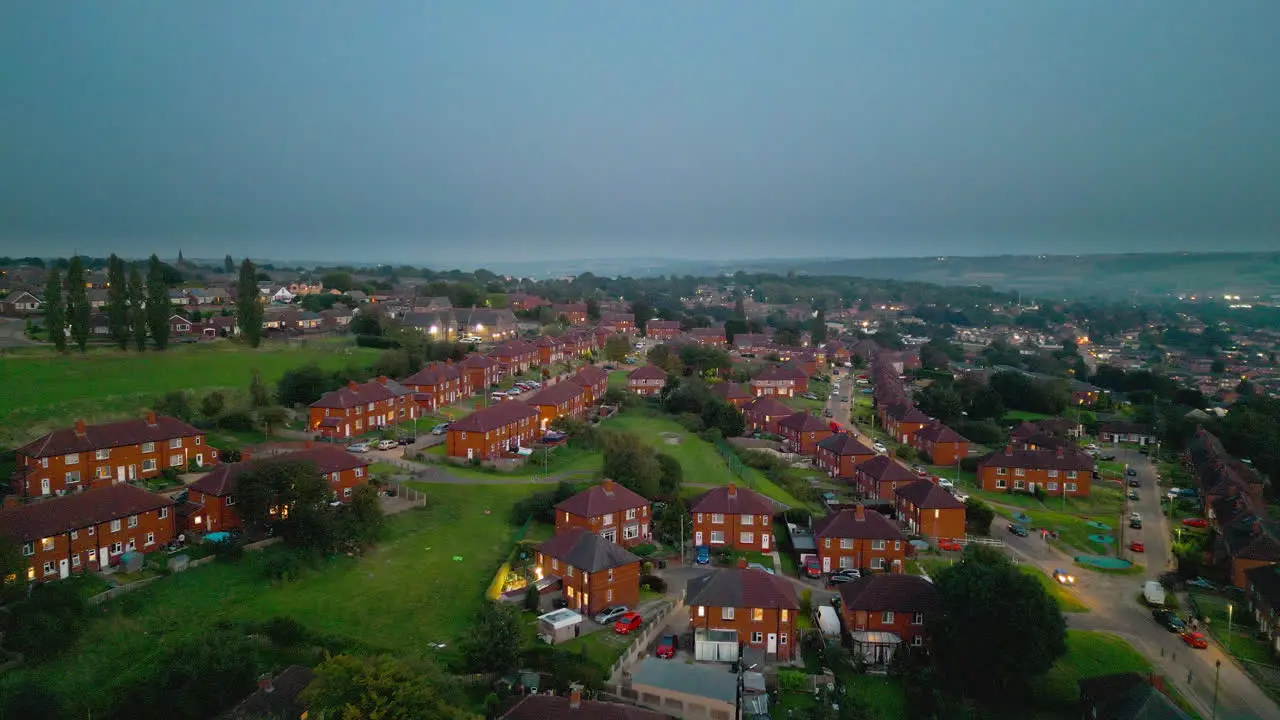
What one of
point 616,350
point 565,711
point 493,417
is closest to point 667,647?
point 565,711

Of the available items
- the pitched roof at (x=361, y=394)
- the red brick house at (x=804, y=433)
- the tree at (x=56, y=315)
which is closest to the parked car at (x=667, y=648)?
the pitched roof at (x=361, y=394)

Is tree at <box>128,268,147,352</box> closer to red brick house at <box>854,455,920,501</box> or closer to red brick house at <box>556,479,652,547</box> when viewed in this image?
red brick house at <box>556,479,652,547</box>

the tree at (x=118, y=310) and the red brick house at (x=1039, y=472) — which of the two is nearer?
the red brick house at (x=1039, y=472)

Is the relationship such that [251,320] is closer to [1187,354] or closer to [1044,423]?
[1044,423]

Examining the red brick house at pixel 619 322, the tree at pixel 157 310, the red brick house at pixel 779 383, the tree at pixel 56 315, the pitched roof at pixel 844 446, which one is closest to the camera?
the tree at pixel 56 315

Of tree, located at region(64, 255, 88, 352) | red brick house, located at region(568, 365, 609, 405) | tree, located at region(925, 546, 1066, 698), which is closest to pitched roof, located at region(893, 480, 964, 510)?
tree, located at region(925, 546, 1066, 698)

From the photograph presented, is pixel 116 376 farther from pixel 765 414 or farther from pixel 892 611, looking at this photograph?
pixel 892 611

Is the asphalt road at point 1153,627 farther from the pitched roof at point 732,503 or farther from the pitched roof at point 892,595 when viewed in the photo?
the pitched roof at point 732,503
